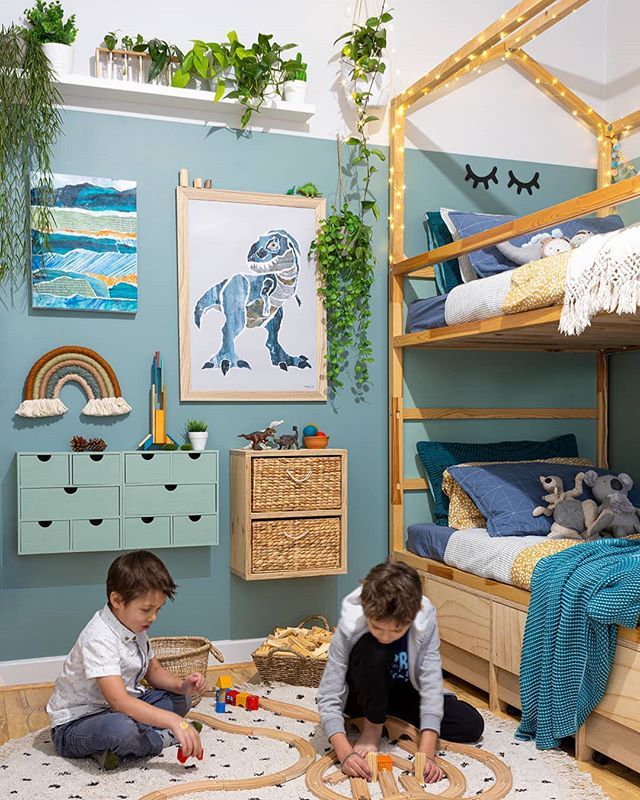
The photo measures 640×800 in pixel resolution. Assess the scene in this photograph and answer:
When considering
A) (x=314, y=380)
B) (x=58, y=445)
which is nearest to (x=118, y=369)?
(x=58, y=445)

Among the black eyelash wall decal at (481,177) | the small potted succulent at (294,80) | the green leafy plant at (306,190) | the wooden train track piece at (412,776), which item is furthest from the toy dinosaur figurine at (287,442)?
the black eyelash wall decal at (481,177)

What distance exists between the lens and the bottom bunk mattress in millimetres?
2908

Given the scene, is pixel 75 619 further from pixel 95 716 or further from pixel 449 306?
pixel 449 306

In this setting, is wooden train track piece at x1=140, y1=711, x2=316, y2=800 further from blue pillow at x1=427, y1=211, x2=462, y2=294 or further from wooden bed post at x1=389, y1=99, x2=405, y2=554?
blue pillow at x1=427, y1=211, x2=462, y2=294

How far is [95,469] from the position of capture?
10.7 feet

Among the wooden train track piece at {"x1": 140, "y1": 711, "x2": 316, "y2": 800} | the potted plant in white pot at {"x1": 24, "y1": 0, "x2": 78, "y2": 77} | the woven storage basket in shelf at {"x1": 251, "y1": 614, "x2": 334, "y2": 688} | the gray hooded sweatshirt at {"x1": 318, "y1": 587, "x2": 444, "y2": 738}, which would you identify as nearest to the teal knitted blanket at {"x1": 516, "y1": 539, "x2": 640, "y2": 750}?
the gray hooded sweatshirt at {"x1": 318, "y1": 587, "x2": 444, "y2": 738}

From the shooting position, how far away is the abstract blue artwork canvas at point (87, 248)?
3344mm

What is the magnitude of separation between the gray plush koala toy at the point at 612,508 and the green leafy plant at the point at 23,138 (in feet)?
7.28

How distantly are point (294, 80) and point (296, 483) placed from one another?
158 cm

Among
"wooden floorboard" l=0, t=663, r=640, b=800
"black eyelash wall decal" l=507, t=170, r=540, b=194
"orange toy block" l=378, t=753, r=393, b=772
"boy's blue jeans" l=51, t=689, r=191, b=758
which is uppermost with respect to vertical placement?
"black eyelash wall decal" l=507, t=170, r=540, b=194

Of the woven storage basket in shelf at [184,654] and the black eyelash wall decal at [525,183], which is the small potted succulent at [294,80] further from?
the woven storage basket in shelf at [184,654]

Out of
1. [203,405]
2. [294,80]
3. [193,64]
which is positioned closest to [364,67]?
[294,80]

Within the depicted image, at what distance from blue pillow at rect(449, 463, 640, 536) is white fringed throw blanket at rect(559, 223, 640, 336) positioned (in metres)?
0.91

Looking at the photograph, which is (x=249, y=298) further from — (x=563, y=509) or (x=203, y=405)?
(x=563, y=509)
